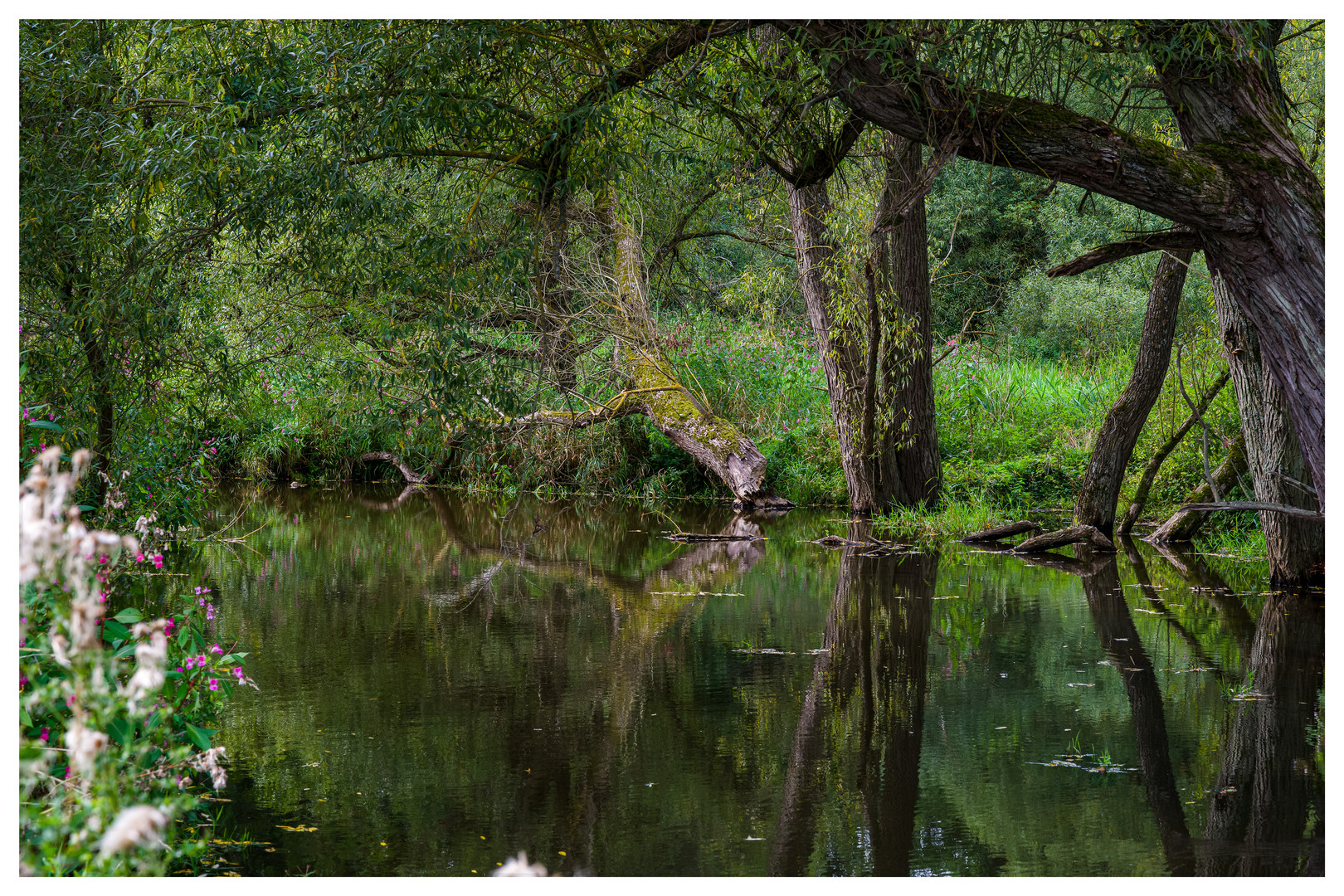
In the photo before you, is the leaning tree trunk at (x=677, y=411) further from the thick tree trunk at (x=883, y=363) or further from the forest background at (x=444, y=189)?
the thick tree trunk at (x=883, y=363)

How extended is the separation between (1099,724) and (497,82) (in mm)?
5154

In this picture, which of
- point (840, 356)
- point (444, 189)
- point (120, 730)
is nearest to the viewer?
point (120, 730)

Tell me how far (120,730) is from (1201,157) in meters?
6.00

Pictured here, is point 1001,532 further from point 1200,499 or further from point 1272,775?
point 1272,775

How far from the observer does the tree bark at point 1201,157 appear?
21.1 feet

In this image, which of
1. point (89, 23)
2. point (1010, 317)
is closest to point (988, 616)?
point (89, 23)

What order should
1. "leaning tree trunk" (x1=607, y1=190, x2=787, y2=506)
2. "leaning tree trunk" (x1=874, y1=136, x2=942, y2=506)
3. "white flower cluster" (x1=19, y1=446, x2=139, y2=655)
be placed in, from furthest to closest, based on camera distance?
"leaning tree trunk" (x1=607, y1=190, x2=787, y2=506) < "leaning tree trunk" (x1=874, y1=136, x2=942, y2=506) < "white flower cluster" (x1=19, y1=446, x2=139, y2=655)

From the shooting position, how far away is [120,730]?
328 centimetres

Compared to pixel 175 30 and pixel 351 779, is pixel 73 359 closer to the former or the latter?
pixel 175 30

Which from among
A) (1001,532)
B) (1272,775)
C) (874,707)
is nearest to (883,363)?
(1001,532)

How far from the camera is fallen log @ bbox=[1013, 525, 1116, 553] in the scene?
12141 mm

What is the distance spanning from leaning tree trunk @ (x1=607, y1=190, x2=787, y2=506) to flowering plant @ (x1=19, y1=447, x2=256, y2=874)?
10.7m

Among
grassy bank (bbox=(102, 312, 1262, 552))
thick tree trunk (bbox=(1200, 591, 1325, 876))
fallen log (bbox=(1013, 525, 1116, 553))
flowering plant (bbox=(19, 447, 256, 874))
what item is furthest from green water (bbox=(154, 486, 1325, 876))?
grassy bank (bbox=(102, 312, 1262, 552))

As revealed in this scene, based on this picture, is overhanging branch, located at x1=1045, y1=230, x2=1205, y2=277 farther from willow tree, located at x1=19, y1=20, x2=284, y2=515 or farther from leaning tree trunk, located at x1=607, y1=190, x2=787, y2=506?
leaning tree trunk, located at x1=607, y1=190, x2=787, y2=506
